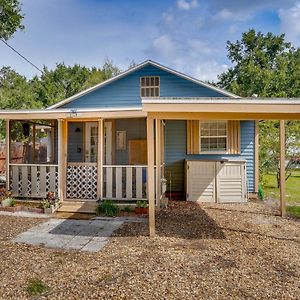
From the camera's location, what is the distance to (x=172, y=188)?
10.6m

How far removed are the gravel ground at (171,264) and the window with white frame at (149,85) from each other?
5.99 metres

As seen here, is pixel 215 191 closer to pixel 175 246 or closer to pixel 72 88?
pixel 175 246

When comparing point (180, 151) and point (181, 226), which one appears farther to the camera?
point (180, 151)

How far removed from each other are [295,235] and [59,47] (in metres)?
19.8

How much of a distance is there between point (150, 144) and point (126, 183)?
288 cm

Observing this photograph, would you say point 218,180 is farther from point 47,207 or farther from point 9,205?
point 9,205

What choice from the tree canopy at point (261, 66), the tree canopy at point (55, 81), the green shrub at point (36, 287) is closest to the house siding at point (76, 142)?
the green shrub at point (36, 287)

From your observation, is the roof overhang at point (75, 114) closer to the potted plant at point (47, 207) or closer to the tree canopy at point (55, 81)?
the potted plant at point (47, 207)

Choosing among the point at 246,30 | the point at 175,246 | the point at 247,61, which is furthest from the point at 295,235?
the point at 246,30

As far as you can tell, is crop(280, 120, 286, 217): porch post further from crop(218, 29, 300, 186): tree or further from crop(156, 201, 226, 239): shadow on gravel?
crop(218, 29, 300, 186): tree

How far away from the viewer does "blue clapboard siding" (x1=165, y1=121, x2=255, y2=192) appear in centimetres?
1047

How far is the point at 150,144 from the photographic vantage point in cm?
581

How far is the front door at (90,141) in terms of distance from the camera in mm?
11016

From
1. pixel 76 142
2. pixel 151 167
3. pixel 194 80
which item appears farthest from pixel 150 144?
pixel 76 142
